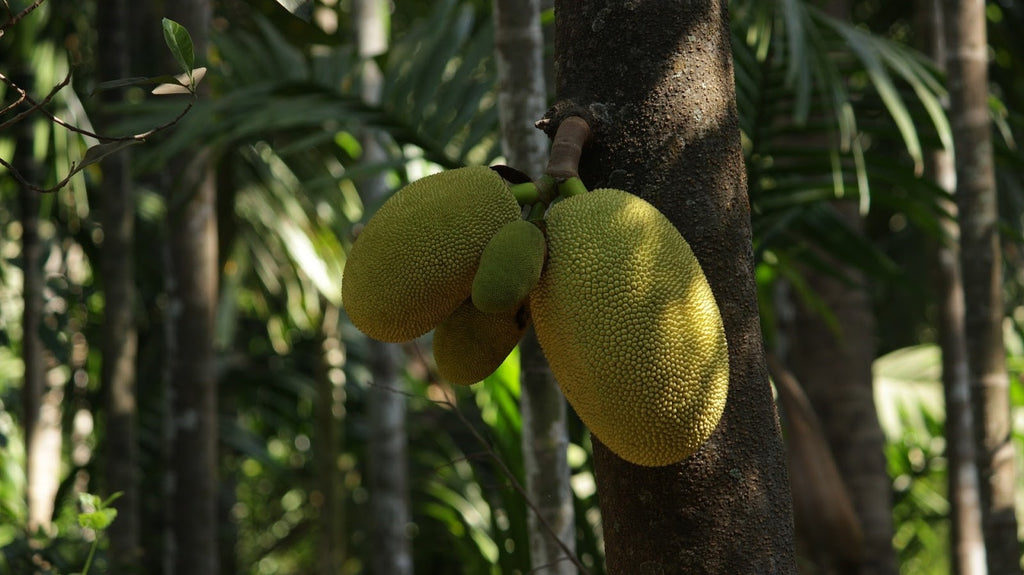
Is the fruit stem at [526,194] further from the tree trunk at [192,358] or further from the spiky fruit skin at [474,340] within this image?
the tree trunk at [192,358]

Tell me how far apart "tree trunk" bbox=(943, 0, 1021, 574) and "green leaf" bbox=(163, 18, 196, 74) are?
1301mm

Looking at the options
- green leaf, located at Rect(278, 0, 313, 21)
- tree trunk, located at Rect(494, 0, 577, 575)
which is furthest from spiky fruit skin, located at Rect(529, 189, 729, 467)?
tree trunk, located at Rect(494, 0, 577, 575)

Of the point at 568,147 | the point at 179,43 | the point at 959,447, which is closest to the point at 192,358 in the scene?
the point at 179,43

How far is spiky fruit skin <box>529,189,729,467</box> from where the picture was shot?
24.6 inches

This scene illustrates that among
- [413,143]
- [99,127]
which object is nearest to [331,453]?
[99,127]

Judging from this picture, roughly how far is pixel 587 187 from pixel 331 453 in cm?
236

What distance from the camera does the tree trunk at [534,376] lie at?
133 cm

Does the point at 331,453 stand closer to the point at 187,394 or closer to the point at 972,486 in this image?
the point at 187,394

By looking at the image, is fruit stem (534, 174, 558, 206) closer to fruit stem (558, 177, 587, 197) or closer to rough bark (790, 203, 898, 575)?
fruit stem (558, 177, 587, 197)

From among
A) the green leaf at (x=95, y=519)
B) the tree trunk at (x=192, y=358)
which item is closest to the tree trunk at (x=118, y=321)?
the tree trunk at (x=192, y=358)

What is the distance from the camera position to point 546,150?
150 centimetres

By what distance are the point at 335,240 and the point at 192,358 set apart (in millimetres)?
1229

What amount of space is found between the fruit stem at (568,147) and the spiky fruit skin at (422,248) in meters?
0.05

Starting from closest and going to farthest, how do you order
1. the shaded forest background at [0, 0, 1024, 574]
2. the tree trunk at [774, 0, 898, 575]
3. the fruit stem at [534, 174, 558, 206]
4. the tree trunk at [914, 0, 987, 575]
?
the fruit stem at [534, 174, 558, 206] → the shaded forest background at [0, 0, 1024, 574] → the tree trunk at [914, 0, 987, 575] → the tree trunk at [774, 0, 898, 575]
